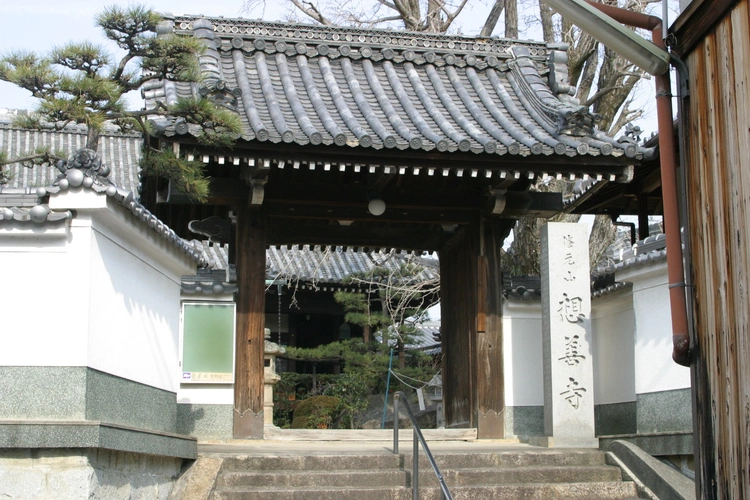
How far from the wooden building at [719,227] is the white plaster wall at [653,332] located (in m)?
4.85

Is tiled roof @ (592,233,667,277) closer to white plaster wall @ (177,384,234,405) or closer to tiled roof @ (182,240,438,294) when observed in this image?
white plaster wall @ (177,384,234,405)

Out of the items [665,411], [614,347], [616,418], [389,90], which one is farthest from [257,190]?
[616,418]

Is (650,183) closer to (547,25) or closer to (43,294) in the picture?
(547,25)

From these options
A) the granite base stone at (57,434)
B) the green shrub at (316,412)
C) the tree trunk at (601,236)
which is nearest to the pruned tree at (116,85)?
the granite base stone at (57,434)

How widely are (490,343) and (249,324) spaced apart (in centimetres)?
315

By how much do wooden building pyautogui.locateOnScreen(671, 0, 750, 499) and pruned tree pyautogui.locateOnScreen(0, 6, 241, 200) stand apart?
4.91 m

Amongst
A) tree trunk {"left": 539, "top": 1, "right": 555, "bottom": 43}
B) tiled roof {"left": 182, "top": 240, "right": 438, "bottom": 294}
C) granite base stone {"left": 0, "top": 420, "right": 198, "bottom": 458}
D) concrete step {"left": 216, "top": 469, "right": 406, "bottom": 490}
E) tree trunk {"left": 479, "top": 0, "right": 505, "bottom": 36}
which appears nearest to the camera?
granite base stone {"left": 0, "top": 420, "right": 198, "bottom": 458}

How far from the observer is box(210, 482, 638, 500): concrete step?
8.37 meters

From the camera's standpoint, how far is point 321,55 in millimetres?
13727

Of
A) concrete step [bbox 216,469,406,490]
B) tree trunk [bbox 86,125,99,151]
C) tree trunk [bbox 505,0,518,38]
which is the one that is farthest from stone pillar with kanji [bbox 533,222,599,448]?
tree trunk [bbox 505,0,518,38]

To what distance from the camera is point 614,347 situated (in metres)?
11.9

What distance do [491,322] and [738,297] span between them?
7752 mm

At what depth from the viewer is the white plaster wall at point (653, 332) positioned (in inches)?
383

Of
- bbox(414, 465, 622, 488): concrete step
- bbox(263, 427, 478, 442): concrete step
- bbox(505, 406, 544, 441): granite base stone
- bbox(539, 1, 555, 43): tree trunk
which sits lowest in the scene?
bbox(414, 465, 622, 488): concrete step
